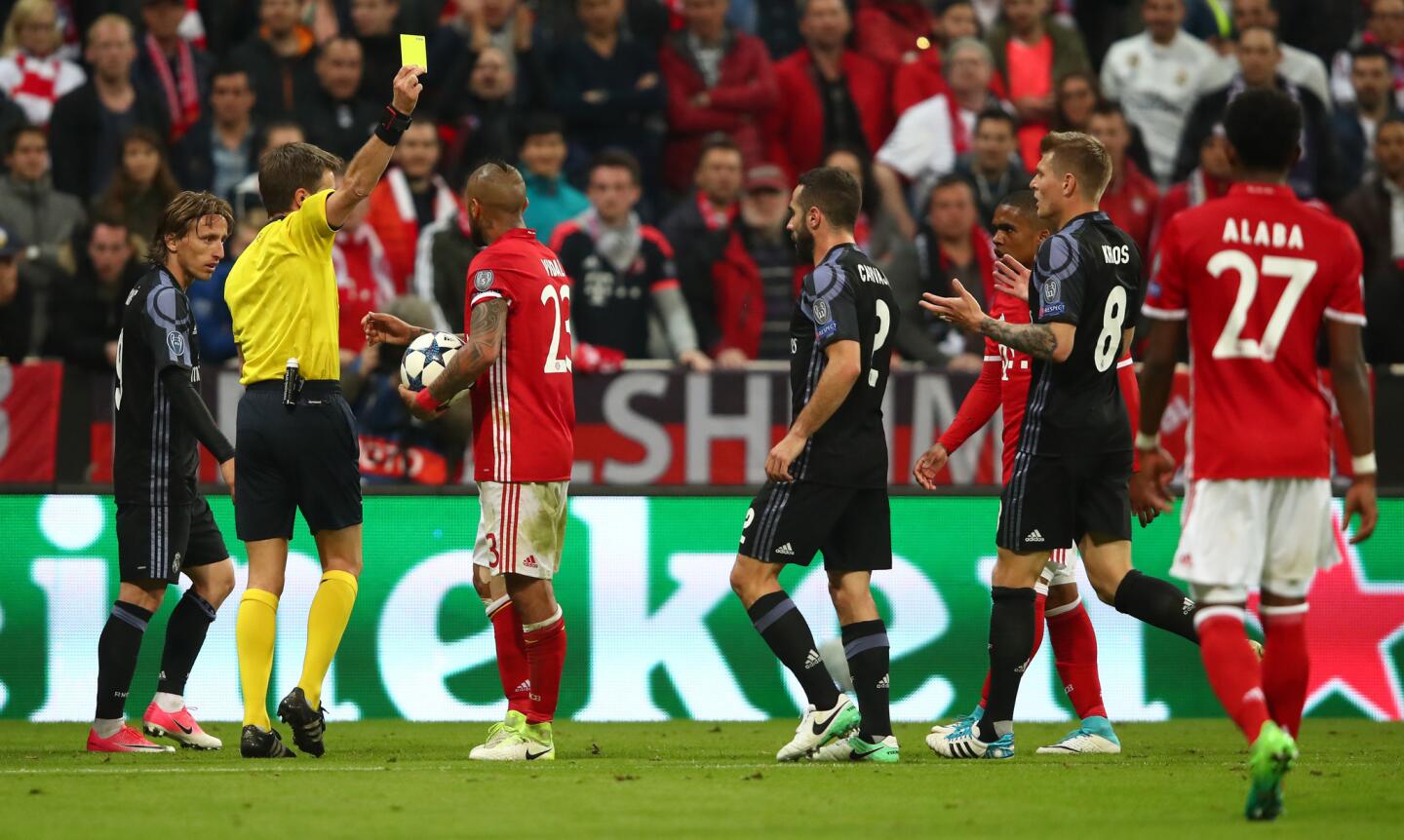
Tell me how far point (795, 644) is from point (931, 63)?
9.43 m

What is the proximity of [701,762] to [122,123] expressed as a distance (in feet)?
29.8

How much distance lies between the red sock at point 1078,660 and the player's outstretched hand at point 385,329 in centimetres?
327

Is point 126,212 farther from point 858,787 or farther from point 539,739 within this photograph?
point 858,787

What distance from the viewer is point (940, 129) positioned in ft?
53.3

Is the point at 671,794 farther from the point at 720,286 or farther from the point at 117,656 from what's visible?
the point at 720,286

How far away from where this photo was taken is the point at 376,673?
36.8ft

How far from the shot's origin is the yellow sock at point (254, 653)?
8594 millimetres

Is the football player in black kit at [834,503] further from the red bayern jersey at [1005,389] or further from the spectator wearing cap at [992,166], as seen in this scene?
the spectator wearing cap at [992,166]

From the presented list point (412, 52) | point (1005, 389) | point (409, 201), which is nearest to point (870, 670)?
point (1005, 389)

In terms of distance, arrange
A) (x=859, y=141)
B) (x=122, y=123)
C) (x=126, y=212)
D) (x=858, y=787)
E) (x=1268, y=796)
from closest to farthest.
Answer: (x=1268, y=796)
(x=858, y=787)
(x=126, y=212)
(x=122, y=123)
(x=859, y=141)

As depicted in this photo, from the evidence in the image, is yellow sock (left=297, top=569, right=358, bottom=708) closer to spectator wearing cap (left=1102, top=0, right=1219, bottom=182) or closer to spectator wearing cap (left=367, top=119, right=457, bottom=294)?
spectator wearing cap (left=367, top=119, right=457, bottom=294)

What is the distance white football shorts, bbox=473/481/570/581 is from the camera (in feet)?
27.9

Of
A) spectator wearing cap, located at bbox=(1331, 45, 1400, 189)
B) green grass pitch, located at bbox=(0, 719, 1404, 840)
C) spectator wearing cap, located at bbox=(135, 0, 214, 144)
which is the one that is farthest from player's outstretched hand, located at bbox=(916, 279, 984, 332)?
spectator wearing cap, located at bbox=(1331, 45, 1400, 189)

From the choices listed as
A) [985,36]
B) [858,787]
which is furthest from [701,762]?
[985,36]
